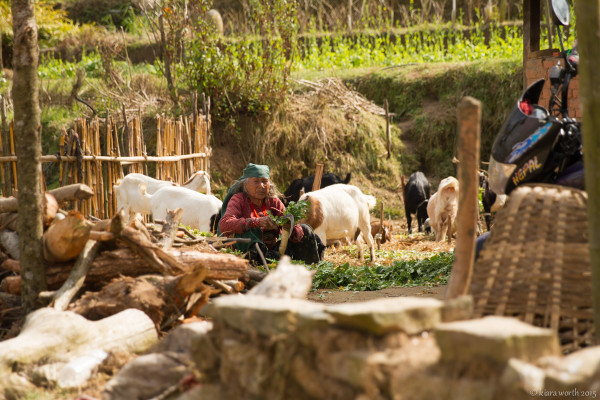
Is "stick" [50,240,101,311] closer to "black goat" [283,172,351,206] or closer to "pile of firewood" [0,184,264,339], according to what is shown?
"pile of firewood" [0,184,264,339]

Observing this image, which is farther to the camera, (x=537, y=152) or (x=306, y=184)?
(x=306, y=184)

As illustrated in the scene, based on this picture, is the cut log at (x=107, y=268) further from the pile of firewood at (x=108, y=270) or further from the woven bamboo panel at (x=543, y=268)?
the woven bamboo panel at (x=543, y=268)

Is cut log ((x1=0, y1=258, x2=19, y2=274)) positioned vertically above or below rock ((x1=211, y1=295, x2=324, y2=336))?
below

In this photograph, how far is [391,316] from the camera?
2.36 metres

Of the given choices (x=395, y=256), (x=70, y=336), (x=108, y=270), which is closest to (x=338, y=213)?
(x=395, y=256)

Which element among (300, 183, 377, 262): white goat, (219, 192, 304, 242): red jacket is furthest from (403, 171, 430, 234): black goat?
(219, 192, 304, 242): red jacket

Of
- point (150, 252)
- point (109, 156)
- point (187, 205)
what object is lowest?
point (187, 205)

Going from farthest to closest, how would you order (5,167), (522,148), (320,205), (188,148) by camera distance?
(188,148) < (320,205) < (5,167) < (522,148)

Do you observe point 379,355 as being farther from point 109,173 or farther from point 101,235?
point 109,173

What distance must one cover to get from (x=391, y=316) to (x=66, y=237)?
258cm

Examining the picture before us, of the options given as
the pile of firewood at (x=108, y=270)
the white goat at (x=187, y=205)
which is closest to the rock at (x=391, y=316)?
the pile of firewood at (x=108, y=270)

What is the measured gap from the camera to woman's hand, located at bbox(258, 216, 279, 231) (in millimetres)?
7465

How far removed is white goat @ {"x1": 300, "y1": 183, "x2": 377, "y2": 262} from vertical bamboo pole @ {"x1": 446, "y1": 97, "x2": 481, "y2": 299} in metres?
6.66

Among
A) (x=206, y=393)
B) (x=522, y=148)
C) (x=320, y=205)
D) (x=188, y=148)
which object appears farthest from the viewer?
(x=188, y=148)
